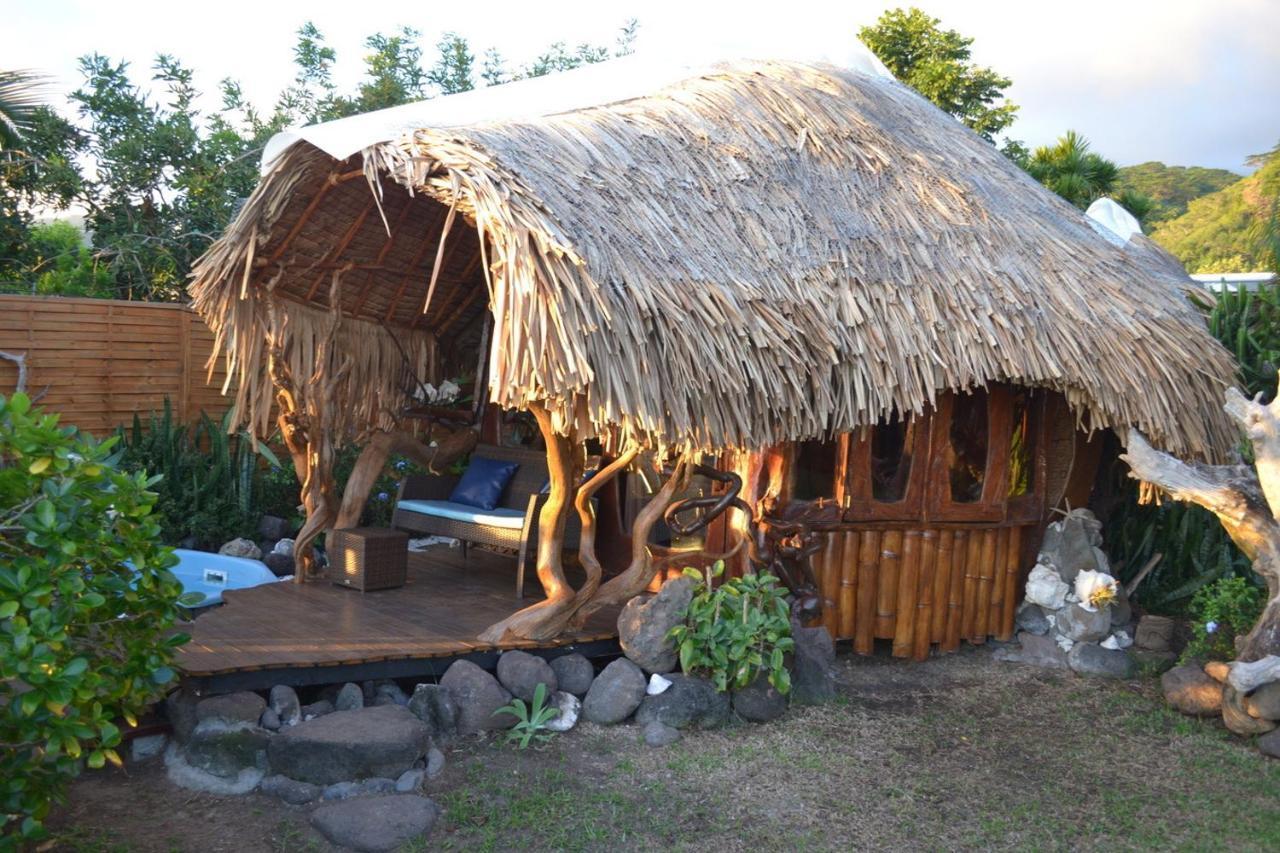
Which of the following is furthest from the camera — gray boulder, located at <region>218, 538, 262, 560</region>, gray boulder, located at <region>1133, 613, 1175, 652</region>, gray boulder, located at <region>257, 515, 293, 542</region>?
gray boulder, located at <region>257, 515, 293, 542</region>

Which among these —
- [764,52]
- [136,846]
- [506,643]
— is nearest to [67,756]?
[136,846]

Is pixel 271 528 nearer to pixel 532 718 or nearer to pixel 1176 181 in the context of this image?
pixel 532 718

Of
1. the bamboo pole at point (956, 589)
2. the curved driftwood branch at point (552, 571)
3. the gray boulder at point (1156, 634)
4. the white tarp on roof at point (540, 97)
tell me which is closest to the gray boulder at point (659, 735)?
the curved driftwood branch at point (552, 571)

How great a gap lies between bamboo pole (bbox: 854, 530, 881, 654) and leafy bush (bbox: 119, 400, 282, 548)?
4642mm

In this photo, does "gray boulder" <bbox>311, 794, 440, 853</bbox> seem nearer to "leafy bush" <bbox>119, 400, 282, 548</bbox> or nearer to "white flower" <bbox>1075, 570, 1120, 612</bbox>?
"white flower" <bbox>1075, 570, 1120, 612</bbox>

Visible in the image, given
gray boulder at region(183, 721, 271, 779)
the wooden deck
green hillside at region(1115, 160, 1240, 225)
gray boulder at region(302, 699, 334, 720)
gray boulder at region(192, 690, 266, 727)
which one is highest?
green hillside at region(1115, 160, 1240, 225)

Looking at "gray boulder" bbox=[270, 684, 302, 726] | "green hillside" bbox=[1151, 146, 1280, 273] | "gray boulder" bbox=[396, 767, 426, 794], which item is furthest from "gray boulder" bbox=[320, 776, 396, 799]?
"green hillside" bbox=[1151, 146, 1280, 273]

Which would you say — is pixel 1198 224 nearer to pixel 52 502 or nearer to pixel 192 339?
pixel 192 339

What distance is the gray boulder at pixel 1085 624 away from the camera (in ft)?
21.5

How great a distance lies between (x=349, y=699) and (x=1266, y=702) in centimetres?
448

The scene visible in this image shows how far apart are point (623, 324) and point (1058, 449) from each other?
144 inches

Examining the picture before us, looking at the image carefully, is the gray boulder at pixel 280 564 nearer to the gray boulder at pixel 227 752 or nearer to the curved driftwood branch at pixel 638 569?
the curved driftwood branch at pixel 638 569

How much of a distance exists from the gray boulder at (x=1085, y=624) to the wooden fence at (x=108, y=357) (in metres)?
7.07

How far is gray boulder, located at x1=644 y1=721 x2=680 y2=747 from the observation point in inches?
195
